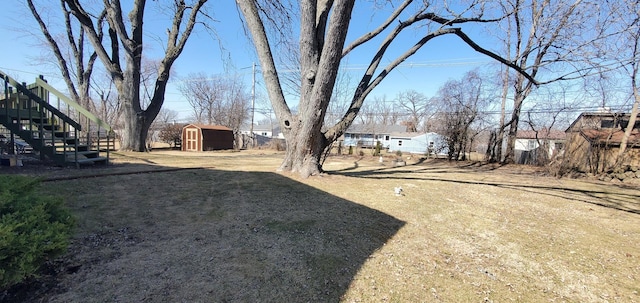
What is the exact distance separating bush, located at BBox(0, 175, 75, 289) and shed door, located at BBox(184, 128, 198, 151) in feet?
66.3

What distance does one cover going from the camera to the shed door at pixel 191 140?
21188 mm

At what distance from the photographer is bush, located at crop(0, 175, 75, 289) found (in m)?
1.49

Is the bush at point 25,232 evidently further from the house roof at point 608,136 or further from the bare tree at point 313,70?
the house roof at point 608,136

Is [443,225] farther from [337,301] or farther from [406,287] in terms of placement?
[337,301]

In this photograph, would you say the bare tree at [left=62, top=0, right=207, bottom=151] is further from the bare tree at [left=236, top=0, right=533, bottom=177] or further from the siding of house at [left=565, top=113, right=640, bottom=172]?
the siding of house at [left=565, top=113, right=640, bottom=172]

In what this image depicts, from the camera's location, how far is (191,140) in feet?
70.2

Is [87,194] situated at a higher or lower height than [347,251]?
higher

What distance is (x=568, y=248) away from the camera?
136 inches

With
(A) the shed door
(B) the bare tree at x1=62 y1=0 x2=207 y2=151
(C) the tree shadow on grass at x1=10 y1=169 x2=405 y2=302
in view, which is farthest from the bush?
(A) the shed door

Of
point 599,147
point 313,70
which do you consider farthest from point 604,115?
point 313,70

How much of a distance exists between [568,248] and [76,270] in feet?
17.2

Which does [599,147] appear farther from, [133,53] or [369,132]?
[369,132]

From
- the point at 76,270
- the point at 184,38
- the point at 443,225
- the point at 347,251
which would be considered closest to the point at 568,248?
the point at 443,225

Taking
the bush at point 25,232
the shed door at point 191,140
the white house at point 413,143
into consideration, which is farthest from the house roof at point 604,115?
the shed door at point 191,140
